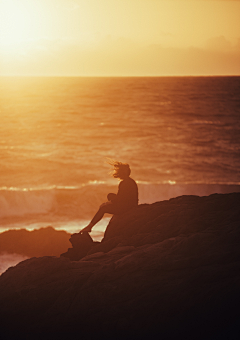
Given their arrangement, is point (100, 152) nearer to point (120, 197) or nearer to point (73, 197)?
point (73, 197)

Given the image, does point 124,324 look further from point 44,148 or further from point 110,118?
point 110,118

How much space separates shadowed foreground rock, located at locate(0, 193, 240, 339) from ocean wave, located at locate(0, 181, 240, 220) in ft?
45.6

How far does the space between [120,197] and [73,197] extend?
15516mm

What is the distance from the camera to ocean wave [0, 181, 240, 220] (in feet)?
67.5

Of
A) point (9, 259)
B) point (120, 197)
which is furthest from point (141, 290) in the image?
point (9, 259)

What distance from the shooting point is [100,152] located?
3628 centimetres

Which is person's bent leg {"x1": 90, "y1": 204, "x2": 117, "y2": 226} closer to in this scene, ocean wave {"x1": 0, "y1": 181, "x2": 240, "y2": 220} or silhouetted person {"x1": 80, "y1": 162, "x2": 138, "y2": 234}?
silhouetted person {"x1": 80, "y1": 162, "x2": 138, "y2": 234}

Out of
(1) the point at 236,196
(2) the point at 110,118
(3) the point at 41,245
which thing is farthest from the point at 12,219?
(2) the point at 110,118

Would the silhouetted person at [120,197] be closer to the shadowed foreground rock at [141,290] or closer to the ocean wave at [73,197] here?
the shadowed foreground rock at [141,290]

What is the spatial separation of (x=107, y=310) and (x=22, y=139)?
4026cm

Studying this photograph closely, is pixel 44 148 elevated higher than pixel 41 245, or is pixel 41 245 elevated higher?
pixel 44 148

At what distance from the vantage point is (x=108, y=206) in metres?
7.39

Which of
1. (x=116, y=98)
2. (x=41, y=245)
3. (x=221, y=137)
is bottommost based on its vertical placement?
(x=41, y=245)

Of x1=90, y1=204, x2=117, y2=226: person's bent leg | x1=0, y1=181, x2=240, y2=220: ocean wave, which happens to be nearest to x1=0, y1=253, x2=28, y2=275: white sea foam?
x1=90, y1=204, x2=117, y2=226: person's bent leg
